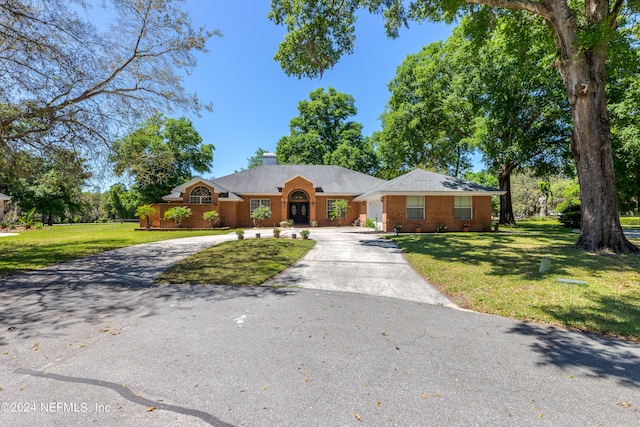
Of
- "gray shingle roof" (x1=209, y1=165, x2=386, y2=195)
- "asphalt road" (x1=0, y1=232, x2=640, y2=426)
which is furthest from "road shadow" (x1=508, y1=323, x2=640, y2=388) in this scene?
"gray shingle roof" (x1=209, y1=165, x2=386, y2=195)

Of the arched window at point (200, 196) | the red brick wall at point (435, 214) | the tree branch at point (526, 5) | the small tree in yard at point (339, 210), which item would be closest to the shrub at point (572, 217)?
the red brick wall at point (435, 214)

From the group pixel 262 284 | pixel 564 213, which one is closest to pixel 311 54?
pixel 262 284

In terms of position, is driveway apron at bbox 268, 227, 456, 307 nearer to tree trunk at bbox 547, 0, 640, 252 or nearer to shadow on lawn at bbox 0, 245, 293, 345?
shadow on lawn at bbox 0, 245, 293, 345

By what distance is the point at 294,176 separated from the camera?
27531 millimetres

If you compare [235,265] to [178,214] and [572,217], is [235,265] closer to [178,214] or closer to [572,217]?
[178,214]

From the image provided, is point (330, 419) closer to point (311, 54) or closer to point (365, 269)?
point (365, 269)

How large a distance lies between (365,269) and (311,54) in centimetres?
975

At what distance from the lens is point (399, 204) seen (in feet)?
67.9

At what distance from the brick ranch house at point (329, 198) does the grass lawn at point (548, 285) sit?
9.72 meters

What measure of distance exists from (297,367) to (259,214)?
23.6 m

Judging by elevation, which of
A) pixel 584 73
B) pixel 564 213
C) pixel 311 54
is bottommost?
pixel 564 213

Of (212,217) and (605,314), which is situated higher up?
Result: (212,217)

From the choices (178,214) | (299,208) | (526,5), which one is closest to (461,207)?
(526,5)

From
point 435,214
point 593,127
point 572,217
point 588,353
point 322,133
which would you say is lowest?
point 588,353
